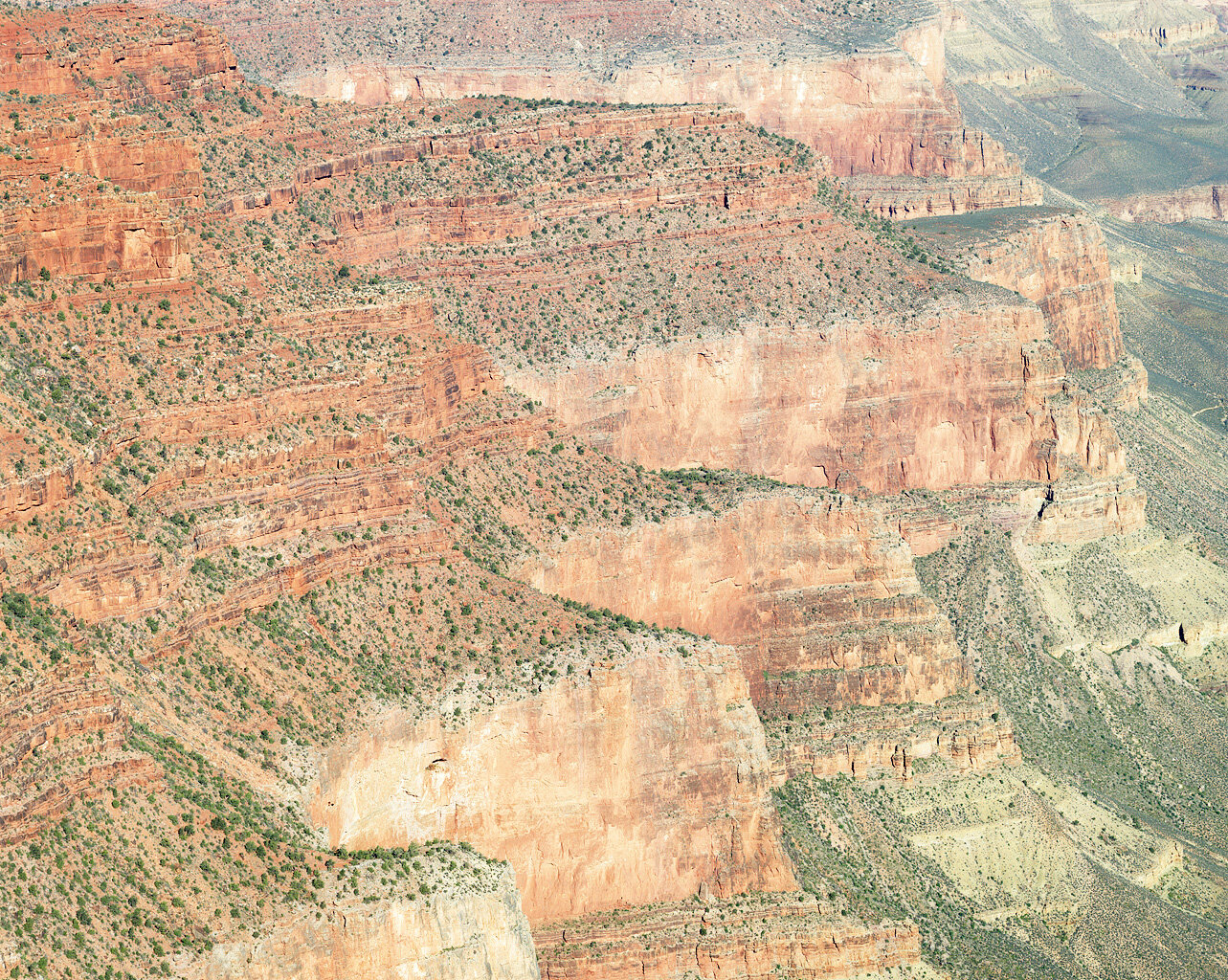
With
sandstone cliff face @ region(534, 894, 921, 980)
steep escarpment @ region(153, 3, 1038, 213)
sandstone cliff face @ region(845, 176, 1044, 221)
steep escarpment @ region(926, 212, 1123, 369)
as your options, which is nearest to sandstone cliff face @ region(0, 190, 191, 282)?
sandstone cliff face @ region(534, 894, 921, 980)

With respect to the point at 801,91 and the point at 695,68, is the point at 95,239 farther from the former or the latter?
the point at 801,91

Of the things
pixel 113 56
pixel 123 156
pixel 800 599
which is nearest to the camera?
pixel 123 156

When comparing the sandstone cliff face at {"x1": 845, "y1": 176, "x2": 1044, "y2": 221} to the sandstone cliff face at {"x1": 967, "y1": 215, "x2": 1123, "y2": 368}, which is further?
the sandstone cliff face at {"x1": 845, "y1": 176, "x2": 1044, "y2": 221}

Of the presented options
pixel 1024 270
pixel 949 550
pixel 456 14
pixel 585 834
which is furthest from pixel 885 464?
pixel 456 14

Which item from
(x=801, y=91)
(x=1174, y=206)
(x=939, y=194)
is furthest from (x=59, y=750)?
(x=1174, y=206)

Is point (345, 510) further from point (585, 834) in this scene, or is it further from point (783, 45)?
point (783, 45)

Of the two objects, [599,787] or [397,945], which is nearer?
[397,945]

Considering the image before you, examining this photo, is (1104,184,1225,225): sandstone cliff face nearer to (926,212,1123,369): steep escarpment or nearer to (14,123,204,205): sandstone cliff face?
(926,212,1123,369): steep escarpment
